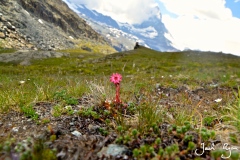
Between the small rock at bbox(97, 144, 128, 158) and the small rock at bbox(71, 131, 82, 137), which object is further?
the small rock at bbox(71, 131, 82, 137)

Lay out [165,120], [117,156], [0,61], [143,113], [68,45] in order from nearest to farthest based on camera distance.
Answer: [117,156] < [143,113] < [165,120] < [0,61] < [68,45]

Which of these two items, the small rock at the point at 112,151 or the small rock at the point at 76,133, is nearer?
the small rock at the point at 112,151

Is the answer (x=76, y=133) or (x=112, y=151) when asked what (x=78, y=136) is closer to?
(x=76, y=133)

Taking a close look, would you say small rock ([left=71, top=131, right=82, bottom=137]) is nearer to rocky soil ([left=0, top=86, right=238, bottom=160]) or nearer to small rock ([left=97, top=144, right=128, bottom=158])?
rocky soil ([left=0, top=86, right=238, bottom=160])

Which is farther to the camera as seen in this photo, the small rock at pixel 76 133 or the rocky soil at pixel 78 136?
the small rock at pixel 76 133

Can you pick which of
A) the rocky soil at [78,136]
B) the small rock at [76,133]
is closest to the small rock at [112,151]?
the rocky soil at [78,136]

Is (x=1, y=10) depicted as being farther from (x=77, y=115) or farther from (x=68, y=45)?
(x=77, y=115)

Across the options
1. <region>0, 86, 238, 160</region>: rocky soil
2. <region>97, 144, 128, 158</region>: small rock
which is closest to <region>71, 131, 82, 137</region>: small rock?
<region>0, 86, 238, 160</region>: rocky soil

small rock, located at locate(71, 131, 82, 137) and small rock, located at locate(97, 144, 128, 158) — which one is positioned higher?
small rock, located at locate(97, 144, 128, 158)

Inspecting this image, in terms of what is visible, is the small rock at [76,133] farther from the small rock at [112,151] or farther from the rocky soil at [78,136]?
the small rock at [112,151]

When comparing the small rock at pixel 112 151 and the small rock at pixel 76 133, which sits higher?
the small rock at pixel 112 151

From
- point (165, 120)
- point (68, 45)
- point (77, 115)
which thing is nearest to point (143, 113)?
point (165, 120)
